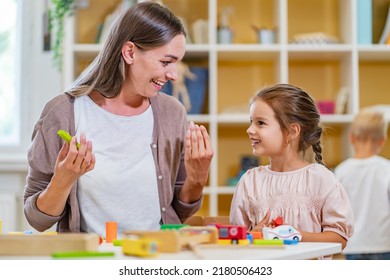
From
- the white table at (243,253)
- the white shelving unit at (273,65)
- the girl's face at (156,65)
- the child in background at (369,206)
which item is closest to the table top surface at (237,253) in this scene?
the white table at (243,253)

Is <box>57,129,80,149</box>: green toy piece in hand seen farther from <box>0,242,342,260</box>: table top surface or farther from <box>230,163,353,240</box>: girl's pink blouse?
A: <box>230,163,353,240</box>: girl's pink blouse

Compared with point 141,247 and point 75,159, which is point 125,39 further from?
point 141,247

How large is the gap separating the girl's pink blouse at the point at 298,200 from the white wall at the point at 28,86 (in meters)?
1.58

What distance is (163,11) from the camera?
1555 millimetres

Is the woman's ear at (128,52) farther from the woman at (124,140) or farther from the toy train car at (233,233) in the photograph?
the toy train car at (233,233)

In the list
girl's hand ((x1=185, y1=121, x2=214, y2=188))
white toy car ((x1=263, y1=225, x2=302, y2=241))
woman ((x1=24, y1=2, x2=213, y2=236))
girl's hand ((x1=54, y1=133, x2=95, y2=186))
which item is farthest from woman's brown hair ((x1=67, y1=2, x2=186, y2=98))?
white toy car ((x1=263, y1=225, x2=302, y2=241))

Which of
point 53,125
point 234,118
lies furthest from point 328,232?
point 234,118

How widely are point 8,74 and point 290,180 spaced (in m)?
1.88

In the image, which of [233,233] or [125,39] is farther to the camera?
[125,39]

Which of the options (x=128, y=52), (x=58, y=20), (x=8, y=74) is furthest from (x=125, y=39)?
(x=8, y=74)

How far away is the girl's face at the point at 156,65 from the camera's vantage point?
1512 mm

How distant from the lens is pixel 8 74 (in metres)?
3.15

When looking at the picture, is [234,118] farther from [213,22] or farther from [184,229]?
[184,229]

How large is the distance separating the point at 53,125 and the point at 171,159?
0.27 m
